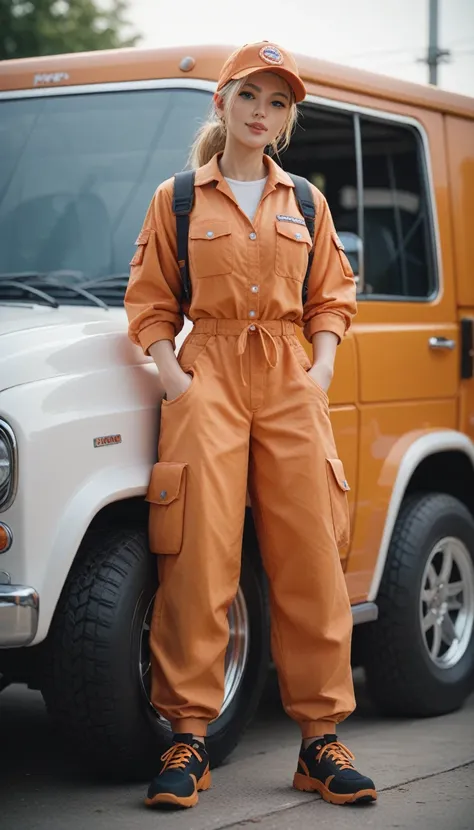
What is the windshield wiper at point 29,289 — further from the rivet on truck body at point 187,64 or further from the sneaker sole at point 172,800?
the sneaker sole at point 172,800

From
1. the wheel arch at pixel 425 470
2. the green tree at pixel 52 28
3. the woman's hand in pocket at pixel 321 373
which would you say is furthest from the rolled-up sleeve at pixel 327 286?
the green tree at pixel 52 28

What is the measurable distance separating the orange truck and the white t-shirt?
504 millimetres

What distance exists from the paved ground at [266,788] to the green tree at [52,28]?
19.6 meters

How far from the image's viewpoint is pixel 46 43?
24.3 meters

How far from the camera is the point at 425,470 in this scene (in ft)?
19.7

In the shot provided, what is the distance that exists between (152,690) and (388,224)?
2502mm

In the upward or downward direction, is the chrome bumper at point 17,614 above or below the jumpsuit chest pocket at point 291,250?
below

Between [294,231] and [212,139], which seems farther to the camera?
[212,139]

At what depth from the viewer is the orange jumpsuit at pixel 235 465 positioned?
415cm

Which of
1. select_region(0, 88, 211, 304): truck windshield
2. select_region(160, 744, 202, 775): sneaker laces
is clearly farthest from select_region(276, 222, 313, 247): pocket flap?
select_region(160, 744, 202, 775): sneaker laces

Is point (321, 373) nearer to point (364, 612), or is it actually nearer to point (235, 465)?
point (235, 465)

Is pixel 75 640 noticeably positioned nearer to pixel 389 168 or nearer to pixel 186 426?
pixel 186 426

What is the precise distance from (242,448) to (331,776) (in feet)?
3.31

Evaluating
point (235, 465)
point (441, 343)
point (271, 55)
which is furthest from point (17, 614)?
point (441, 343)
